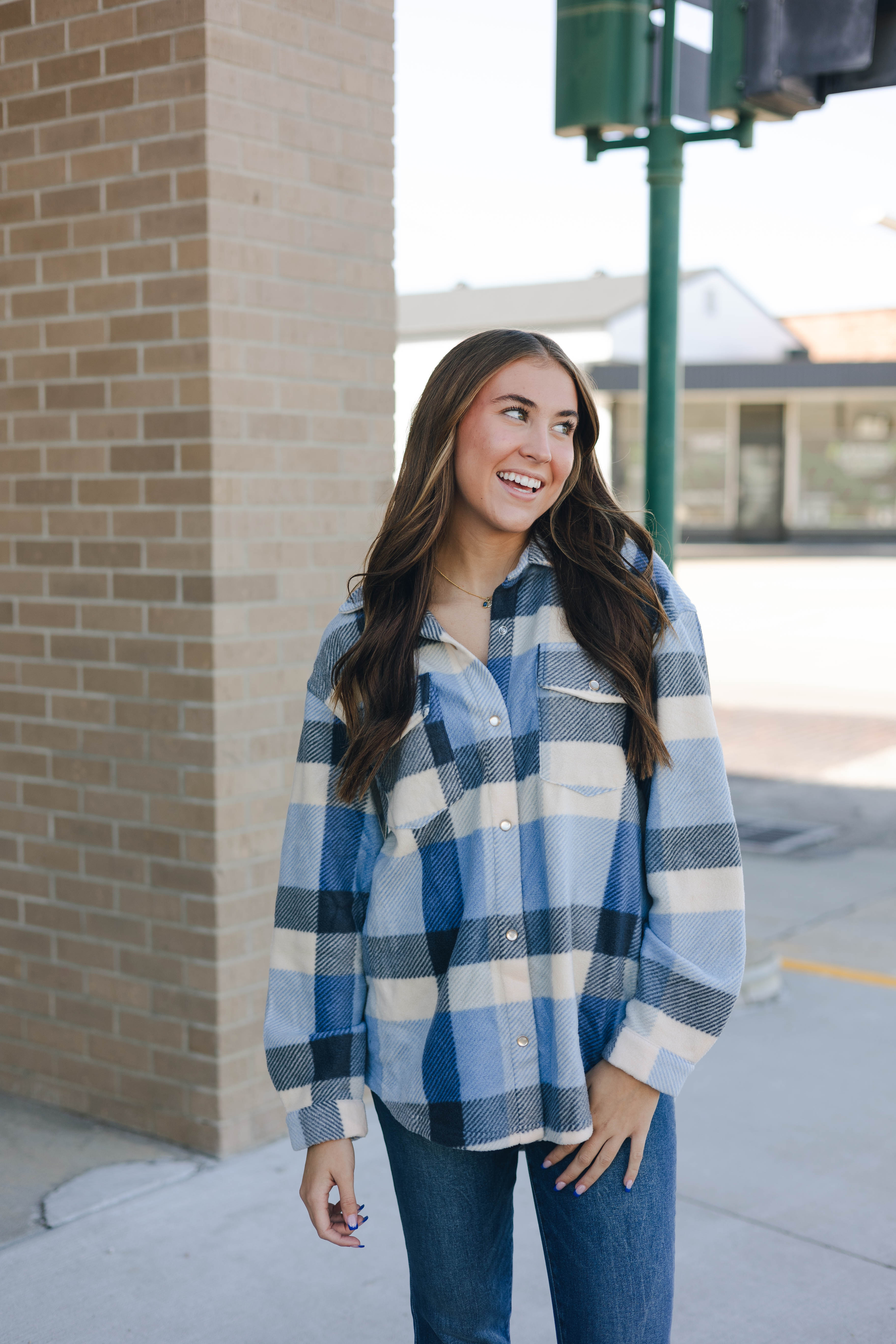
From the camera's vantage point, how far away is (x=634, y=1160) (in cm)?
183

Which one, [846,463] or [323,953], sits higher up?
[846,463]

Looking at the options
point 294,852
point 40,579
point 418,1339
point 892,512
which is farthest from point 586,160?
point 892,512

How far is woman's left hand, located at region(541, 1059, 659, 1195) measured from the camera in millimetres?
1816

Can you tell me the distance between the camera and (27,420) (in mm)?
3930

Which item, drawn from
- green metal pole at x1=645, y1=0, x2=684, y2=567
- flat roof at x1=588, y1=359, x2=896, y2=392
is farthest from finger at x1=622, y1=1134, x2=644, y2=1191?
flat roof at x1=588, y1=359, x2=896, y2=392

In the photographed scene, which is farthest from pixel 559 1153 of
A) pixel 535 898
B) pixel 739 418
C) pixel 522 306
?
pixel 522 306

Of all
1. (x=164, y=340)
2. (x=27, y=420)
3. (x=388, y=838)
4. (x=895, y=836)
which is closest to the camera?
(x=388, y=838)

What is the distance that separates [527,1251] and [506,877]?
187cm

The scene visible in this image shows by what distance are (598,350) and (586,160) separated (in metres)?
29.9

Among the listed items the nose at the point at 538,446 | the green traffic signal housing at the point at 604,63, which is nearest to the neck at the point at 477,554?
the nose at the point at 538,446

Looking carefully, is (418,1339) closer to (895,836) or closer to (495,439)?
(495,439)

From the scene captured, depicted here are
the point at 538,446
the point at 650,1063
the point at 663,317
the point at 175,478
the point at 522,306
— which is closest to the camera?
the point at 650,1063

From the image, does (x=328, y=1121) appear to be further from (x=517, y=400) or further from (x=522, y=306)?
(x=522, y=306)

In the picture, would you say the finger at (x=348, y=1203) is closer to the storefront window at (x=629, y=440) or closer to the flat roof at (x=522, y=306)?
the storefront window at (x=629, y=440)
